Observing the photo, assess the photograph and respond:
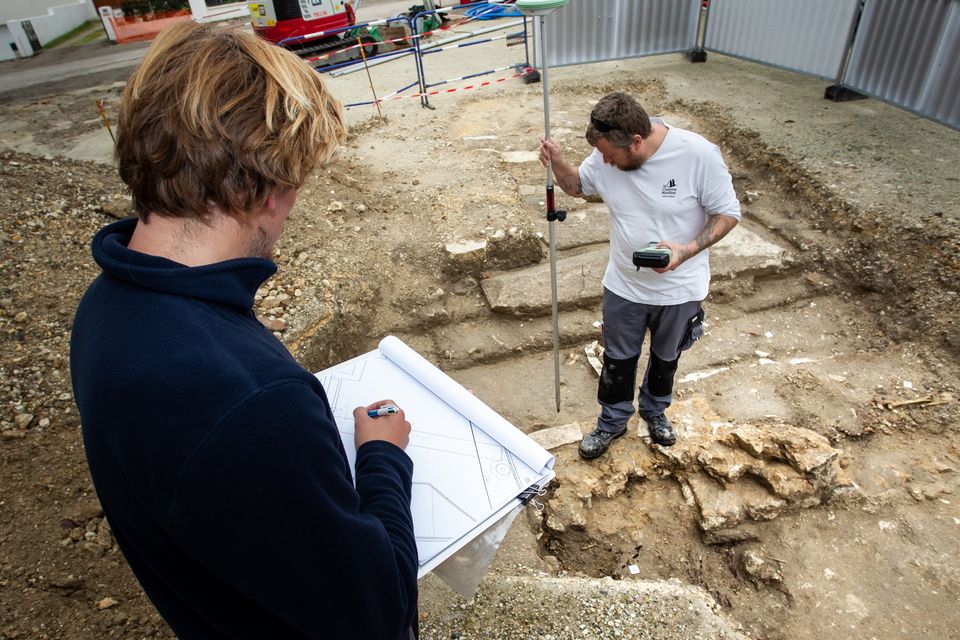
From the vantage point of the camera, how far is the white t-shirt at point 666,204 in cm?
294

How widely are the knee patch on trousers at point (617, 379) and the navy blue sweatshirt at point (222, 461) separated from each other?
2602mm

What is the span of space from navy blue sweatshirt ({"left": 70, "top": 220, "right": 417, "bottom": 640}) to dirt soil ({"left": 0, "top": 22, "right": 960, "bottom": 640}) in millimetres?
1590

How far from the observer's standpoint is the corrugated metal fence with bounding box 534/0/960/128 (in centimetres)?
611

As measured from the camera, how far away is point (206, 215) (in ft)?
3.72

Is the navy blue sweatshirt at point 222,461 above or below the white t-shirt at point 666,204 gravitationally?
above

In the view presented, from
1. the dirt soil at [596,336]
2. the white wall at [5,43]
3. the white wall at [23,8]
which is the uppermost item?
the white wall at [23,8]

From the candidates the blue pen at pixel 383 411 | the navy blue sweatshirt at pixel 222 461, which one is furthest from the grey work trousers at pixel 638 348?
the navy blue sweatshirt at pixel 222 461

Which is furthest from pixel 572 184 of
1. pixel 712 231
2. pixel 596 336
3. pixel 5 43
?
pixel 5 43

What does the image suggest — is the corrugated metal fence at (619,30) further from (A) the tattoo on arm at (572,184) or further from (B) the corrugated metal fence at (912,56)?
(A) the tattoo on arm at (572,184)

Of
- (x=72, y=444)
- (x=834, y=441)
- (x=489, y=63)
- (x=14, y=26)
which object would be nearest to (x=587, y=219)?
(x=834, y=441)

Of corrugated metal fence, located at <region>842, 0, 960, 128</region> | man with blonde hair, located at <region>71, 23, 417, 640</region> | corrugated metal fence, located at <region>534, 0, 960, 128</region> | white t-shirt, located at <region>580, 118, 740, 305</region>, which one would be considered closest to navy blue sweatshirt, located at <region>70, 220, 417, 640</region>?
man with blonde hair, located at <region>71, 23, 417, 640</region>

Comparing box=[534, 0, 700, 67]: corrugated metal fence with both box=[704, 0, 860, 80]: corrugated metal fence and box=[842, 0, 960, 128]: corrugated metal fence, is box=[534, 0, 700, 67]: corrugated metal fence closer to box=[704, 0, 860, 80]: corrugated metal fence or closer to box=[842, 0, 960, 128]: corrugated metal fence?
box=[704, 0, 860, 80]: corrugated metal fence

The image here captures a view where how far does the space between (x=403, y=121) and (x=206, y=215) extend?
7.88 meters

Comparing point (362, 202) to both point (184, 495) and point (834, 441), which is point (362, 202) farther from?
point (184, 495)
